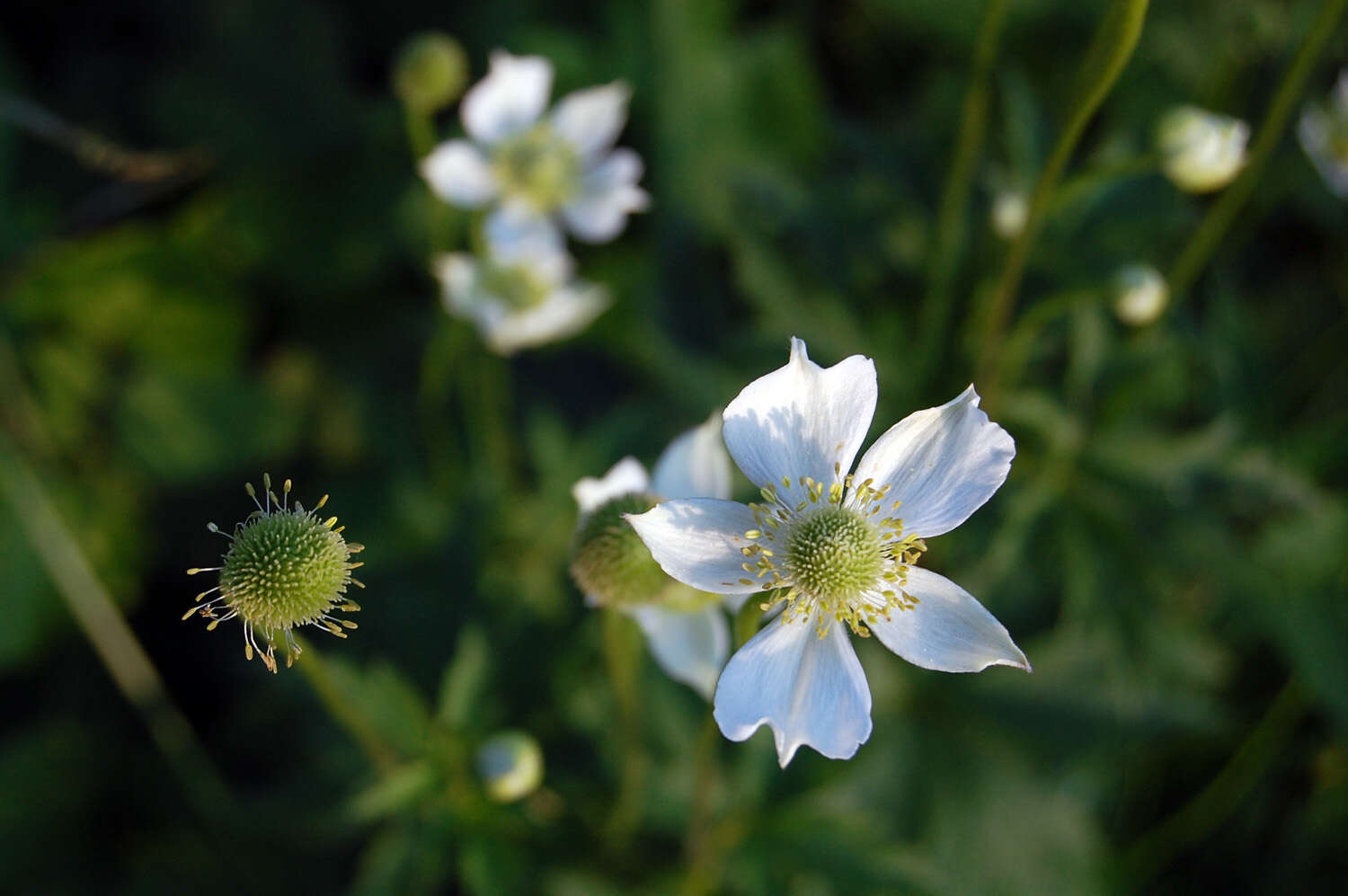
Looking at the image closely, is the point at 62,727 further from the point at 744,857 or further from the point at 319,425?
the point at 744,857

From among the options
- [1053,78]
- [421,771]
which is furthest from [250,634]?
[1053,78]

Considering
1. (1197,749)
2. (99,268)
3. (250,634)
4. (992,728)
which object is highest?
(99,268)

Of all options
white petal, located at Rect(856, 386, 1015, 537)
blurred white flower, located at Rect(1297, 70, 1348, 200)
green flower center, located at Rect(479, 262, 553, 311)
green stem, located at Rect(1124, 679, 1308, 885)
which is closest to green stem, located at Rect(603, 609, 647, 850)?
white petal, located at Rect(856, 386, 1015, 537)

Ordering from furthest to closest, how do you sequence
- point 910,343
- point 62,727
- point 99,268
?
point 99,268
point 62,727
point 910,343

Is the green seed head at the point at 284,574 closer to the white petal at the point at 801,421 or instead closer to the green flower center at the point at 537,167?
the white petal at the point at 801,421

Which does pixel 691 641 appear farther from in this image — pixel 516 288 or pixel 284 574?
pixel 516 288

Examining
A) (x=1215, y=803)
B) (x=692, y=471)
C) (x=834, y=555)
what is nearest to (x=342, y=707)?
(x=692, y=471)

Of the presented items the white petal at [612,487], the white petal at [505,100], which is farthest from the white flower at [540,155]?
the white petal at [612,487]

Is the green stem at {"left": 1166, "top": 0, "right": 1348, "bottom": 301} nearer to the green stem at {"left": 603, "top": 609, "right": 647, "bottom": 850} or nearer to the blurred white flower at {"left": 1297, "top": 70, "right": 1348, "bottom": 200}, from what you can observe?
the blurred white flower at {"left": 1297, "top": 70, "right": 1348, "bottom": 200}
